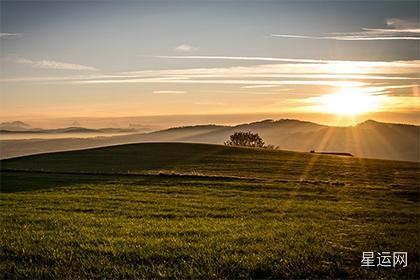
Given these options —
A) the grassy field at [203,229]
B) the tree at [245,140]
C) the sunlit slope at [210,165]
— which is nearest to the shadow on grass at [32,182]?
the grassy field at [203,229]

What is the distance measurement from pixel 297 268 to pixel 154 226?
7.38 m

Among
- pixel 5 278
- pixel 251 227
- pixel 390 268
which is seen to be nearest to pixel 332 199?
pixel 251 227

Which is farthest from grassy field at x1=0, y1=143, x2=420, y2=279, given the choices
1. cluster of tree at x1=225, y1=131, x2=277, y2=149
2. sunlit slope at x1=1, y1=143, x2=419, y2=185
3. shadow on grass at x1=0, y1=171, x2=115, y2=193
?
cluster of tree at x1=225, y1=131, x2=277, y2=149

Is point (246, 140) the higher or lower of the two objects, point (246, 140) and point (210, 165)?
the higher

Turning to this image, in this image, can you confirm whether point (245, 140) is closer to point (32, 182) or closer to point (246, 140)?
point (246, 140)

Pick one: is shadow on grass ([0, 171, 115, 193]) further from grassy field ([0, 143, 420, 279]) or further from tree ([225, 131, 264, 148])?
tree ([225, 131, 264, 148])

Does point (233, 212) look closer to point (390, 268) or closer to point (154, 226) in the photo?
point (154, 226)

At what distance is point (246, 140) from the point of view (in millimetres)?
123062

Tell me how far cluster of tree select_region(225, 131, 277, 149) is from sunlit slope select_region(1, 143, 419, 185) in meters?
32.3

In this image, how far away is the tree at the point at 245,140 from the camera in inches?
4801

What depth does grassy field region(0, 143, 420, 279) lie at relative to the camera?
1207cm

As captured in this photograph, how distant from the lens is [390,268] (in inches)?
488

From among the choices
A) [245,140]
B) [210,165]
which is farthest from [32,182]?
[245,140]

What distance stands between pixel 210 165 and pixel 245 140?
63290mm
